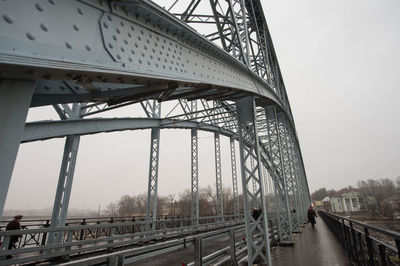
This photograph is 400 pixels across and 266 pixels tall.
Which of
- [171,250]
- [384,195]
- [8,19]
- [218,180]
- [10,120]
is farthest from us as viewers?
[384,195]

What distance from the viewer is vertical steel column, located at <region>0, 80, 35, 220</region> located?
116 cm

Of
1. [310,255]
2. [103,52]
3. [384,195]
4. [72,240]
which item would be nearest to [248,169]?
[310,255]

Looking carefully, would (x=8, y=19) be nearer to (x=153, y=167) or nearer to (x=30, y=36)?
(x=30, y=36)

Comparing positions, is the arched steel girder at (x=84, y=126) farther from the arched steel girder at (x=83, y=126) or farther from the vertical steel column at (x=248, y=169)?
the vertical steel column at (x=248, y=169)

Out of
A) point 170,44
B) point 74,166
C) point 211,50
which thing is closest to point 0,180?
point 170,44

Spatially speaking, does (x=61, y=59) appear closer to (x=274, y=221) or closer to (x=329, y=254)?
(x=329, y=254)

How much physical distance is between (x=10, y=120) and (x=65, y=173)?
940cm

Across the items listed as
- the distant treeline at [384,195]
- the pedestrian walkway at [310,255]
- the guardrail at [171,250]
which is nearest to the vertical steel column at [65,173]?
the guardrail at [171,250]

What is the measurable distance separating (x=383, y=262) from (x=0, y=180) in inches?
198

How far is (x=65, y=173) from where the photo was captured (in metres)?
9.01

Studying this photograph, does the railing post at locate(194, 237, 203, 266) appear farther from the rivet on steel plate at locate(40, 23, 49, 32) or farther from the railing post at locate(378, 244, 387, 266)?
the rivet on steel plate at locate(40, 23, 49, 32)

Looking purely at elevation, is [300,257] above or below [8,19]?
below

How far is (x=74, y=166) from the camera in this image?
9227 millimetres

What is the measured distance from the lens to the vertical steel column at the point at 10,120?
1162mm
